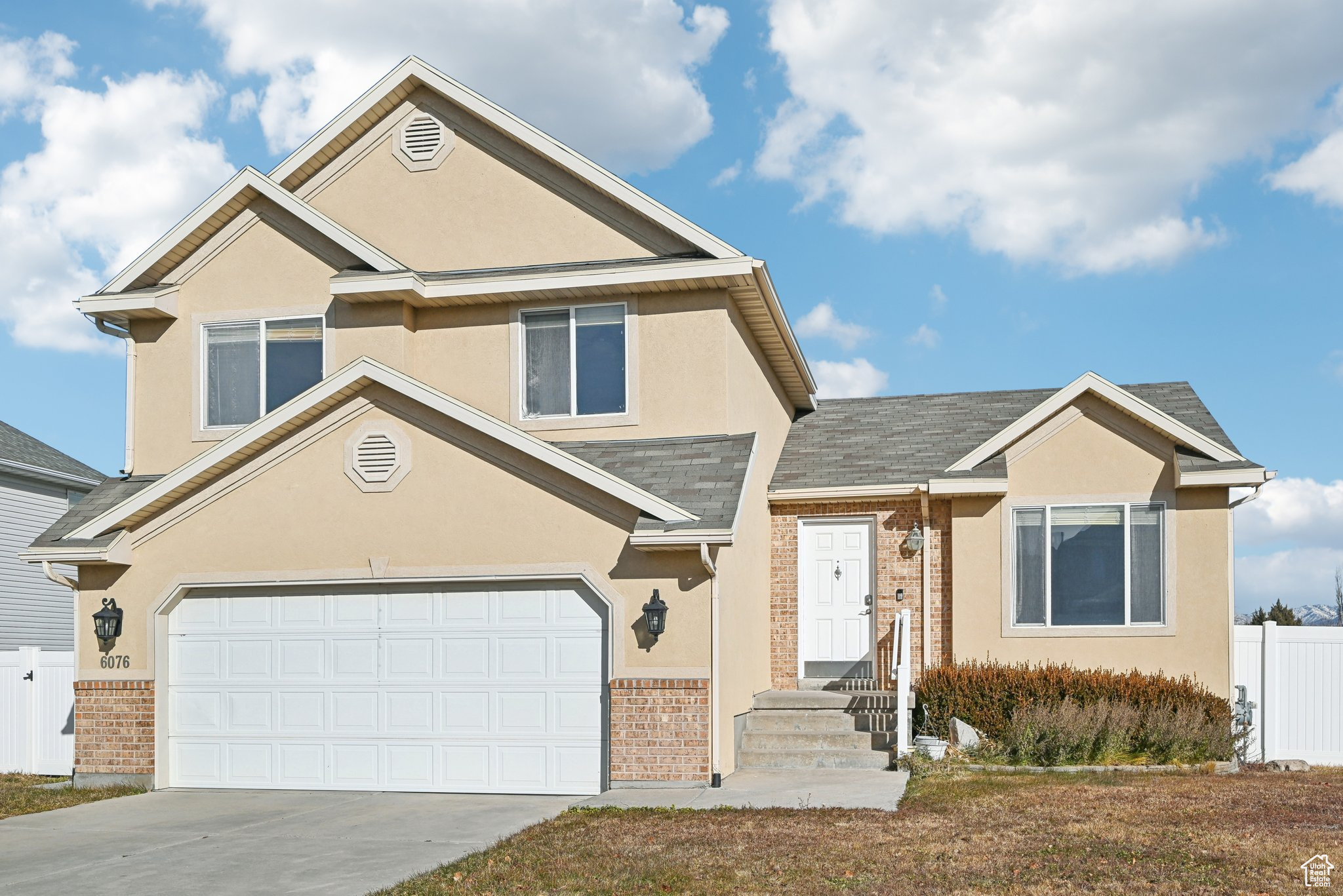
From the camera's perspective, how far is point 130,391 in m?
16.4

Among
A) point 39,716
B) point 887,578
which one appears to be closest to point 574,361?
point 887,578

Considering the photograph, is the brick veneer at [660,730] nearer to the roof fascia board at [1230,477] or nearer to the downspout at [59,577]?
the downspout at [59,577]

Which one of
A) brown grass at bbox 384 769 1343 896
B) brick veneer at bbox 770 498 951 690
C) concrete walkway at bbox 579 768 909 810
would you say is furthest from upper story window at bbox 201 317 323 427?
brown grass at bbox 384 769 1343 896

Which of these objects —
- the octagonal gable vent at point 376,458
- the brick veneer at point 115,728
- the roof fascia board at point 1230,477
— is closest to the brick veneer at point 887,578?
the roof fascia board at point 1230,477

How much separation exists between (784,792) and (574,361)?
5891 mm

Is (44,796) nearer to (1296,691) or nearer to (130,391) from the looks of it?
(130,391)

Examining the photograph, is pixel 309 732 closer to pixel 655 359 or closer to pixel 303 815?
pixel 303 815

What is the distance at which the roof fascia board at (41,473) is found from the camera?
22.2 metres

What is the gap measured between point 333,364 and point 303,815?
5.72 m

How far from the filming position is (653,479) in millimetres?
13805

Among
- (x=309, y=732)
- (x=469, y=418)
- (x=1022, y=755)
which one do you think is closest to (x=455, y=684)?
(x=309, y=732)

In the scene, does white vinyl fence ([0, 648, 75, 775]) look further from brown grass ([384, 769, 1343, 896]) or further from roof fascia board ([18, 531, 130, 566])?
brown grass ([384, 769, 1343, 896])

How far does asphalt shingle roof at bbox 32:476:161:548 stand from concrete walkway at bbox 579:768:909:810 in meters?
6.57

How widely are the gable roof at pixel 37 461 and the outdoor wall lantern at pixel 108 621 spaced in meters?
9.05
